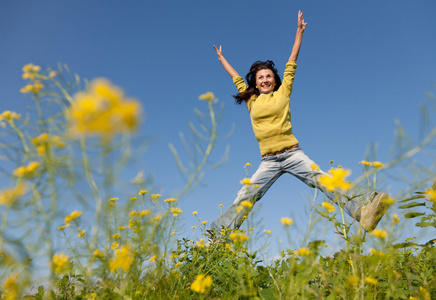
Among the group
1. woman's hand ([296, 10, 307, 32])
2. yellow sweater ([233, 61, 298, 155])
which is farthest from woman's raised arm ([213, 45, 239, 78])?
woman's hand ([296, 10, 307, 32])

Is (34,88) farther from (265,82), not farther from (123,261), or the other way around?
(265,82)

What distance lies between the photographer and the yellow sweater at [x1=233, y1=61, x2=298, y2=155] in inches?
147

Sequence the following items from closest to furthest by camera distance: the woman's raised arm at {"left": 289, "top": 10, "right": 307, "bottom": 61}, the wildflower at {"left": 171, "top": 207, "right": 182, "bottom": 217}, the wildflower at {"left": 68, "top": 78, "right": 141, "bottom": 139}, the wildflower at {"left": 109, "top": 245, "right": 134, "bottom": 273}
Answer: the wildflower at {"left": 68, "top": 78, "right": 141, "bottom": 139} → the wildflower at {"left": 109, "top": 245, "right": 134, "bottom": 273} → the wildflower at {"left": 171, "top": 207, "right": 182, "bottom": 217} → the woman's raised arm at {"left": 289, "top": 10, "right": 307, "bottom": 61}

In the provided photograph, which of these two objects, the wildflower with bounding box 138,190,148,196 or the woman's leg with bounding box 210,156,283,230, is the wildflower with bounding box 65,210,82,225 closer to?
the wildflower with bounding box 138,190,148,196

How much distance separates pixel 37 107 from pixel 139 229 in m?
0.83

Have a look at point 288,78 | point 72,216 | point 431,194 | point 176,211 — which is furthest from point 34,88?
point 288,78

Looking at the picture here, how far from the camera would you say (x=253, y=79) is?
14.9 feet

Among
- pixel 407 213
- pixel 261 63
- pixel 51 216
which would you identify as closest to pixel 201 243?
pixel 407 213

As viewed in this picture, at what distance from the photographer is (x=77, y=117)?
88 centimetres

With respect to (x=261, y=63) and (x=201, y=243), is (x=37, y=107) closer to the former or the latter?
(x=201, y=243)

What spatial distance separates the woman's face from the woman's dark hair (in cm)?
11

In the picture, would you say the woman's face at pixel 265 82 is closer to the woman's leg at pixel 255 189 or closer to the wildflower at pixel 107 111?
the woman's leg at pixel 255 189

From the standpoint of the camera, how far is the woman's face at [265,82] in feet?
13.9

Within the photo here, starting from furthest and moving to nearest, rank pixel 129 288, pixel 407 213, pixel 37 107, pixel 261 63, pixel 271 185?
pixel 261 63 → pixel 271 185 → pixel 407 213 → pixel 129 288 → pixel 37 107
